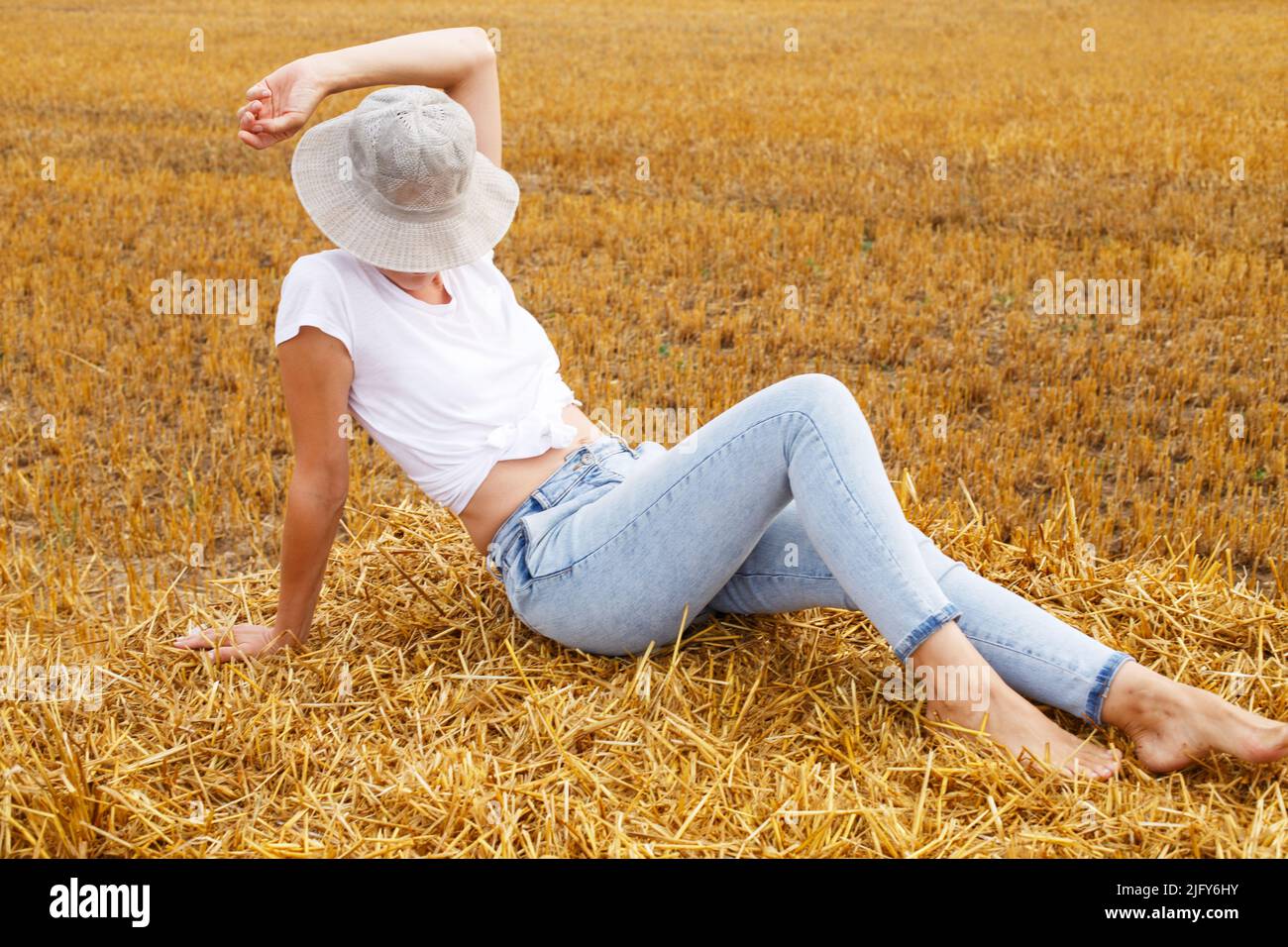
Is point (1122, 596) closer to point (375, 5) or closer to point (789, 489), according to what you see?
point (789, 489)

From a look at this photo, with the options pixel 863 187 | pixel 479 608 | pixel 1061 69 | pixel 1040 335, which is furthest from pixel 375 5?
pixel 479 608

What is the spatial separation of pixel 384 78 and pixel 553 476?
100 cm

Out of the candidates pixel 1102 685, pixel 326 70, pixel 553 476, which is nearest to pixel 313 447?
pixel 553 476

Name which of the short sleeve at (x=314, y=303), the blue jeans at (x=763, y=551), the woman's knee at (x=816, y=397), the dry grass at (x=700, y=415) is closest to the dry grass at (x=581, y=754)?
the dry grass at (x=700, y=415)

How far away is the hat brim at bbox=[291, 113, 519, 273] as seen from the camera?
2.56 m

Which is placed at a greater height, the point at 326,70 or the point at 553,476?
the point at 326,70

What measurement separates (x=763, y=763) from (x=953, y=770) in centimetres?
37

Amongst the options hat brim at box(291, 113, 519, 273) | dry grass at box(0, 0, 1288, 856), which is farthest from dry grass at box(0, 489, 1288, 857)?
hat brim at box(291, 113, 519, 273)

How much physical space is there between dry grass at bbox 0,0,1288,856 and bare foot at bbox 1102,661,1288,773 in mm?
72

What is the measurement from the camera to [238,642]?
2.96 meters

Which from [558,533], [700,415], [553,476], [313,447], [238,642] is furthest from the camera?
[700,415]

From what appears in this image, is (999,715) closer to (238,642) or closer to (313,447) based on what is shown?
(313,447)

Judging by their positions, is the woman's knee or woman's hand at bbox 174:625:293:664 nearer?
the woman's knee

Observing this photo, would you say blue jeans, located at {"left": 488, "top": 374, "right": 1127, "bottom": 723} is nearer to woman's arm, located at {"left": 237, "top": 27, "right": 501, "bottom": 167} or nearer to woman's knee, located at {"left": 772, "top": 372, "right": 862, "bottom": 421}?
woman's knee, located at {"left": 772, "top": 372, "right": 862, "bottom": 421}
